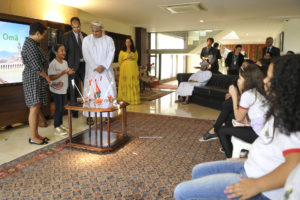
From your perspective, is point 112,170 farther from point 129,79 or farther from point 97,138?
point 129,79

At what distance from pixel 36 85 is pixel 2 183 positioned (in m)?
1.22

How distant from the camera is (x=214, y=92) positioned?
510 cm

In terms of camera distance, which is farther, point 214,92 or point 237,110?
point 214,92

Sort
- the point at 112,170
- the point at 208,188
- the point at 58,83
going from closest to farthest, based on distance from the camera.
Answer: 1. the point at 208,188
2. the point at 112,170
3. the point at 58,83

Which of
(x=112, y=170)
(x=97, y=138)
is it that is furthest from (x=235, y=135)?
(x=97, y=138)

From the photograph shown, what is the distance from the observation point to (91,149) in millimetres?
2732

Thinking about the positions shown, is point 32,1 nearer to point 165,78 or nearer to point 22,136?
point 22,136

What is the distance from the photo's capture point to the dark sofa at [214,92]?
16.6 feet

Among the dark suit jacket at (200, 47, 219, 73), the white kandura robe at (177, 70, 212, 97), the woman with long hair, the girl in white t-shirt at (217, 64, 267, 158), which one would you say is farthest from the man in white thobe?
the dark suit jacket at (200, 47, 219, 73)

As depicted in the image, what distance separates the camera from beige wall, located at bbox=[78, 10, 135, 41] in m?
6.65

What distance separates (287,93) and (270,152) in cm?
27

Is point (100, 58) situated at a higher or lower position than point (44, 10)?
lower

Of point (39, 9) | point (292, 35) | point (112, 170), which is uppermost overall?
point (39, 9)

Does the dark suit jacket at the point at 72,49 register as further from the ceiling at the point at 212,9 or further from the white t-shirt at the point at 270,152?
the white t-shirt at the point at 270,152
